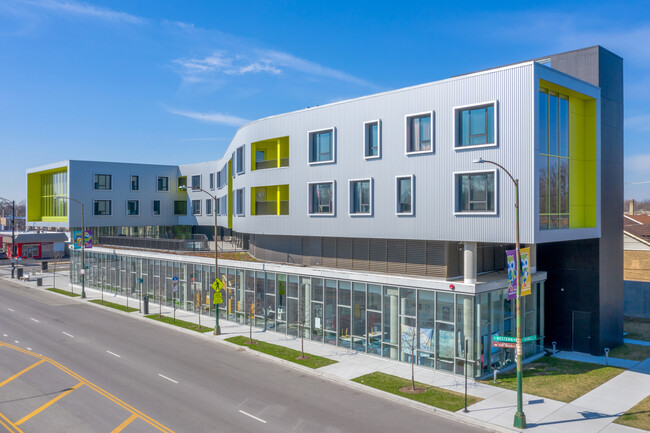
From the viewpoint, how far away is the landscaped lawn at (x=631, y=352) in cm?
2806

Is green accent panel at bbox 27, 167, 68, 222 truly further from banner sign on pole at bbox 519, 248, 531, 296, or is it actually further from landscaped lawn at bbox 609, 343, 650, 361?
landscaped lawn at bbox 609, 343, 650, 361

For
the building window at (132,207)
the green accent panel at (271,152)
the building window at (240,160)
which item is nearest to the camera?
the green accent panel at (271,152)

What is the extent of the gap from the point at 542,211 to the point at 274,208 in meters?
18.9

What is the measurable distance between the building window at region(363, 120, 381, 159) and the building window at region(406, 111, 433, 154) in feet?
7.08

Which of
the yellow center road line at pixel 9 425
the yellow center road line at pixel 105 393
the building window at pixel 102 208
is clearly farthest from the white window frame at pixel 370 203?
the building window at pixel 102 208

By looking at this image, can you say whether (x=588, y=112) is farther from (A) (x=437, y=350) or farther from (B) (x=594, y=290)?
(A) (x=437, y=350)

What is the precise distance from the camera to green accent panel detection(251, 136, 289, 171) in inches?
1406

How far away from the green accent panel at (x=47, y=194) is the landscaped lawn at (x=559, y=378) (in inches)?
2200

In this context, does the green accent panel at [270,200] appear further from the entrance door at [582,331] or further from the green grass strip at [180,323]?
the entrance door at [582,331]

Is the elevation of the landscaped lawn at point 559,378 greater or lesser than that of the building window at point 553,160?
lesser

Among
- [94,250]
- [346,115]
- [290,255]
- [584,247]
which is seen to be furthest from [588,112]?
[94,250]

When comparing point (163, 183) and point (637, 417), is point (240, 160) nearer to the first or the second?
point (637, 417)

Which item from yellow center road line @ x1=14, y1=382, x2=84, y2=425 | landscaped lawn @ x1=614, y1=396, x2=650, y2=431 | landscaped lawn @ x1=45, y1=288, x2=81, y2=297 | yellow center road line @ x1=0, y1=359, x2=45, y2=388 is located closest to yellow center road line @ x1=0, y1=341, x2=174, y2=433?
yellow center road line @ x1=0, y1=359, x2=45, y2=388

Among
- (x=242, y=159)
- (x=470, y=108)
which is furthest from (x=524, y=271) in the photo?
(x=242, y=159)
